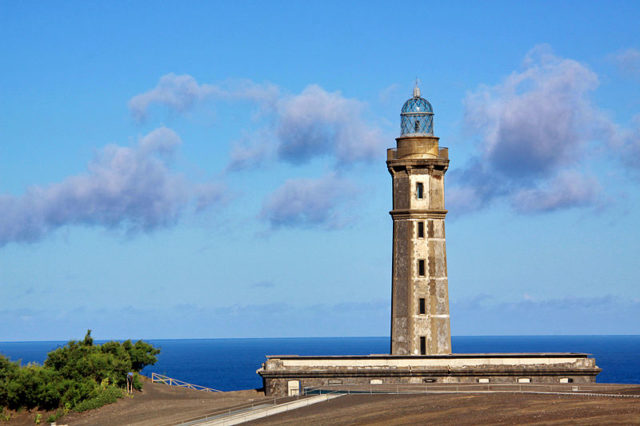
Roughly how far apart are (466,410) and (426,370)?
1384 cm

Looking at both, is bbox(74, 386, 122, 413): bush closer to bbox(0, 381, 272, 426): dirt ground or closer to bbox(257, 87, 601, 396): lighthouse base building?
bbox(0, 381, 272, 426): dirt ground

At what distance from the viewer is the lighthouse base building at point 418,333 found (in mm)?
48250

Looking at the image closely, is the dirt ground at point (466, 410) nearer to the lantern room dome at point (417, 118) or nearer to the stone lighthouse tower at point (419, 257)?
the stone lighthouse tower at point (419, 257)

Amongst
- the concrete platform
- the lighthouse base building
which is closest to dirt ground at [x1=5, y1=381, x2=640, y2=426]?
the concrete platform

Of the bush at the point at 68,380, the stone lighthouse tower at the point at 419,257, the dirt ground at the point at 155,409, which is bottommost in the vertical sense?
the dirt ground at the point at 155,409

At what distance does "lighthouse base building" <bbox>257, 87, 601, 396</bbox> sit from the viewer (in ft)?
158

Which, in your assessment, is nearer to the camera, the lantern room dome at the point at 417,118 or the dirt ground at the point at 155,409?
the dirt ground at the point at 155,409

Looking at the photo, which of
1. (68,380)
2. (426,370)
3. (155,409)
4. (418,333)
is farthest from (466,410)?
(68,380)

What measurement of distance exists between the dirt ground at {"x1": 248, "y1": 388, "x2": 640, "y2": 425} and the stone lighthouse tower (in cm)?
1080

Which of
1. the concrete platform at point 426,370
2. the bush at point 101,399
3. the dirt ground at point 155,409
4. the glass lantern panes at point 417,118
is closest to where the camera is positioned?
the dirt ground at point 155,409

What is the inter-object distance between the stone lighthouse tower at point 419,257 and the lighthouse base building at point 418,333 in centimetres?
6

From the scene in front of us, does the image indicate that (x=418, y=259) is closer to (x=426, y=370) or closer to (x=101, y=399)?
(x=426, y=370)

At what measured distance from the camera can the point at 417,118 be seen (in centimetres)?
5525

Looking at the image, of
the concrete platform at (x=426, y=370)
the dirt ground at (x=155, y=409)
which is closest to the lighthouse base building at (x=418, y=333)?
the concrete platform at (x=426, y=370)
